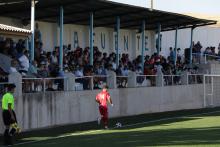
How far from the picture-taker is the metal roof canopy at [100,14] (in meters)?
28.1

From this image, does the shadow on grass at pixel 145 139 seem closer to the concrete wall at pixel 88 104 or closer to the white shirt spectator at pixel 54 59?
the concrete wall at pixel 88 104

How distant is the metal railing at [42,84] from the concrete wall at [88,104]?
298 millimetres

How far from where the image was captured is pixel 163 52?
143ft

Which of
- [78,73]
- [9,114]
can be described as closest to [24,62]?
[78,73]

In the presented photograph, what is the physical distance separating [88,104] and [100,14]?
6966 mm

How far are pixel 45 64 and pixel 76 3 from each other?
3.83m

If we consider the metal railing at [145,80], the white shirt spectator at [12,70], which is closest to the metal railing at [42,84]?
the white shirt spectator at [12,70]

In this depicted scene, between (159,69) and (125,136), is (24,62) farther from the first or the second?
(159,69)

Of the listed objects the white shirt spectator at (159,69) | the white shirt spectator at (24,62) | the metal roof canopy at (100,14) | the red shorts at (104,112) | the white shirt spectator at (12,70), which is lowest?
the red shorts at (104,112)

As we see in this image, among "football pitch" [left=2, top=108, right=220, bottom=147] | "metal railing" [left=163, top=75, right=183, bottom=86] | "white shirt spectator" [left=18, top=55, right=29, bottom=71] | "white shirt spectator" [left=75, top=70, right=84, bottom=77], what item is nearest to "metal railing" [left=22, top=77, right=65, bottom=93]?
"white shirt spectator" [left=18, top=55, right=29, bottom=71]

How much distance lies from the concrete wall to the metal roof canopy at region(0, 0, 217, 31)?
427cm

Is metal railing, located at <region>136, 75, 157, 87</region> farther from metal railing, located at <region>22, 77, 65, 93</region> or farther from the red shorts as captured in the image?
the red shorts

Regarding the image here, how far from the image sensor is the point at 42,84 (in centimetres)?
2448

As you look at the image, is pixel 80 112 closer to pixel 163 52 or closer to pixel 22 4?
pixel 22 4
